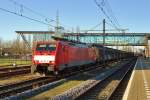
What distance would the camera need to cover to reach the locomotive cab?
84.4 feet

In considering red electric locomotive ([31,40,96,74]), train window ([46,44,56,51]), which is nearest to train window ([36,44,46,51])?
red electric locomotive ([31,40,96,74])

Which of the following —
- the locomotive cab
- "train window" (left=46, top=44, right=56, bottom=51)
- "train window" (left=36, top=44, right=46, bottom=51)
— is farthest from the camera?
"train window" (left=36, top=44, right=46, bottom=51)

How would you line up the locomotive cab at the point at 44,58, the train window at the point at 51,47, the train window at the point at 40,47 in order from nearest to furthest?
the locomotive cab at the point at 44,58 < the train window at the point at 51,47 < the train window at the point at 40,47

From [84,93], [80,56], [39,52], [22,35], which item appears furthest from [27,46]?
[84,93]

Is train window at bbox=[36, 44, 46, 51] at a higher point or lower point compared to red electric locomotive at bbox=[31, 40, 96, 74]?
higher

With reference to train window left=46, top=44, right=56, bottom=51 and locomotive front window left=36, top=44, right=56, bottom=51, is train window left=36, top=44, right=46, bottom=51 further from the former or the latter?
train window left=46, top=44, right=56, bottom=51

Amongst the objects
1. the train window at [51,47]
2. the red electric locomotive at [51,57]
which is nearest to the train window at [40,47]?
the red electric locomotive at [51,57]

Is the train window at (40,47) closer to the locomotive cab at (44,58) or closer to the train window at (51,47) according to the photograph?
the locomotive cab at (44,58)

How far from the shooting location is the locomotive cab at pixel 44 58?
25730 mm

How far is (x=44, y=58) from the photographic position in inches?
1027

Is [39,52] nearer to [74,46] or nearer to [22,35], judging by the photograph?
[74,46]

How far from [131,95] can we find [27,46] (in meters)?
88.8

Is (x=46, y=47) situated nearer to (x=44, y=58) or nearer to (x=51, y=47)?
(x=51, y=47)

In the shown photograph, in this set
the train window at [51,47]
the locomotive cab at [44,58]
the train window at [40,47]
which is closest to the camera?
the locomotive cab at [44,58]
